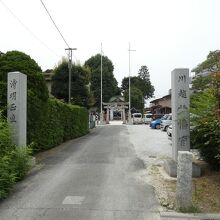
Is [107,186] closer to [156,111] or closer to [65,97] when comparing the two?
[65,97]

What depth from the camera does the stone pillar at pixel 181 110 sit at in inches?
445

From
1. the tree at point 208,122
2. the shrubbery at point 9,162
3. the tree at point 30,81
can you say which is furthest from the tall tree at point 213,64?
the tree at point 30,81

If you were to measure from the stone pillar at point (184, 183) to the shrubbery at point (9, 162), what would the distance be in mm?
3666

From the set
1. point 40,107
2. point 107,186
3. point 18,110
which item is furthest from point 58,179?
point 40,107

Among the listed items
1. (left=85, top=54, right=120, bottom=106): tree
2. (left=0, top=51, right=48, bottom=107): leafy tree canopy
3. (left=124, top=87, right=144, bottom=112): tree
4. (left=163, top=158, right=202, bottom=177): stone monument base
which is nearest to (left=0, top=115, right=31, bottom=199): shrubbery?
(left=163, top=158, right=202, bottom=177): stone monument base

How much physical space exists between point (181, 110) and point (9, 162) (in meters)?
5.09

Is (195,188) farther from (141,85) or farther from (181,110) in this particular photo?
(141,85)

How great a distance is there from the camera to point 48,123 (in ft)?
57.6

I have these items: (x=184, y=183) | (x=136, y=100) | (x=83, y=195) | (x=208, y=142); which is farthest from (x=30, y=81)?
(x=136, y=100)

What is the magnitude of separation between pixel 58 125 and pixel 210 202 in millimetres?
13313

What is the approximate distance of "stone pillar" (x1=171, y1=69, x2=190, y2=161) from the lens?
37.1 feet

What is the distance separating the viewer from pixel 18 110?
473 inches

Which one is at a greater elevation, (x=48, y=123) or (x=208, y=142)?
(x=48, y=123)

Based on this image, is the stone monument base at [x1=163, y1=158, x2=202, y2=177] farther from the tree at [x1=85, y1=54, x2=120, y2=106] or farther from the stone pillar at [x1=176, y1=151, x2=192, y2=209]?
the tree at [x1=85, y1=54, x2=120, y2=106]
